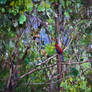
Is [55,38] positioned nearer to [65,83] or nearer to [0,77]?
[65,83]

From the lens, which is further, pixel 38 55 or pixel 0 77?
pixel 38 55

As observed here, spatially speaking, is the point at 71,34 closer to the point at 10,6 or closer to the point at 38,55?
the point at 38,55

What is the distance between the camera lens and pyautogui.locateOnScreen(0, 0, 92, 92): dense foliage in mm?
2342

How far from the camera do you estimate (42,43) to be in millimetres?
3480

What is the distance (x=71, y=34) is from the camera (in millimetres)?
3594

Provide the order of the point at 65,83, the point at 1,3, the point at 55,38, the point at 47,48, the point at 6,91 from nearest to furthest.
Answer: the point at 1,3, the point at 6,91, the point at 65,83, the point at 47,48, the point at 55,38

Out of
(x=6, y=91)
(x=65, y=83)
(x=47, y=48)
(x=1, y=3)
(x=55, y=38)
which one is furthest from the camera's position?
(x=55, y=38)

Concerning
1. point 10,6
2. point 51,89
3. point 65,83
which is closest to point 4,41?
point 10,6

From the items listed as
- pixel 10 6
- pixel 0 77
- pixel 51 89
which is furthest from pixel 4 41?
pixel 51 89

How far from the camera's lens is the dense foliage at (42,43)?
92.2 inches

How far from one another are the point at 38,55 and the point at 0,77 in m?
0.82

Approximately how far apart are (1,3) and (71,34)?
1869 millimetres

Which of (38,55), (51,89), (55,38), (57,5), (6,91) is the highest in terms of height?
(57,5)

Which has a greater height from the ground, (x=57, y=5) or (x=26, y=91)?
(x=57, y=5)
